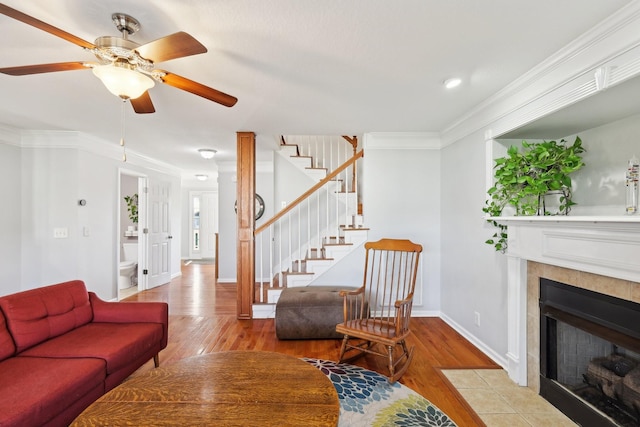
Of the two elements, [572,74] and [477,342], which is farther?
[477,342]

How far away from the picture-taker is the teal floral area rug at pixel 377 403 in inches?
72.4

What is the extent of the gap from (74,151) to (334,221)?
3.69m

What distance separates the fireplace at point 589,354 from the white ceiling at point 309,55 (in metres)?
1.60

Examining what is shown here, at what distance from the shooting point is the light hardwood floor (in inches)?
86.0

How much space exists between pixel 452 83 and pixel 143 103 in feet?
7.75

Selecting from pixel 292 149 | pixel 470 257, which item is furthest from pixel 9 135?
pixel 470 257

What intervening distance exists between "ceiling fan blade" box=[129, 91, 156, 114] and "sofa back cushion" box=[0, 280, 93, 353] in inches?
59.8

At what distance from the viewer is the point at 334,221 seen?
4.69 metres

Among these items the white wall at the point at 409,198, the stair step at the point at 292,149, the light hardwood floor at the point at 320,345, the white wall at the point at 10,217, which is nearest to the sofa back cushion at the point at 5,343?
the light hardwood floor at the point at 320,345

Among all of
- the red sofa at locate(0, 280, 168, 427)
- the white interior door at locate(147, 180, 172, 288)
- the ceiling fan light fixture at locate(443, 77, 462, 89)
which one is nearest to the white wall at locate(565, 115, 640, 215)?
the ceiling fan light fixture at locate(443, 77, 462, 89)

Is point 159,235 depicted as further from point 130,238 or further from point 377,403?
point 377,403

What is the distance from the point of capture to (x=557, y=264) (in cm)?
192

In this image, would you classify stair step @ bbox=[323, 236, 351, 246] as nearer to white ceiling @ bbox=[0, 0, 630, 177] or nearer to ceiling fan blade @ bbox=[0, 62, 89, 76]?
white ceiling @ bbox=[0, 0, 630, 177]

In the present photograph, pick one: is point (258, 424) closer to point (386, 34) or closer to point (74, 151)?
point (386, 34)
